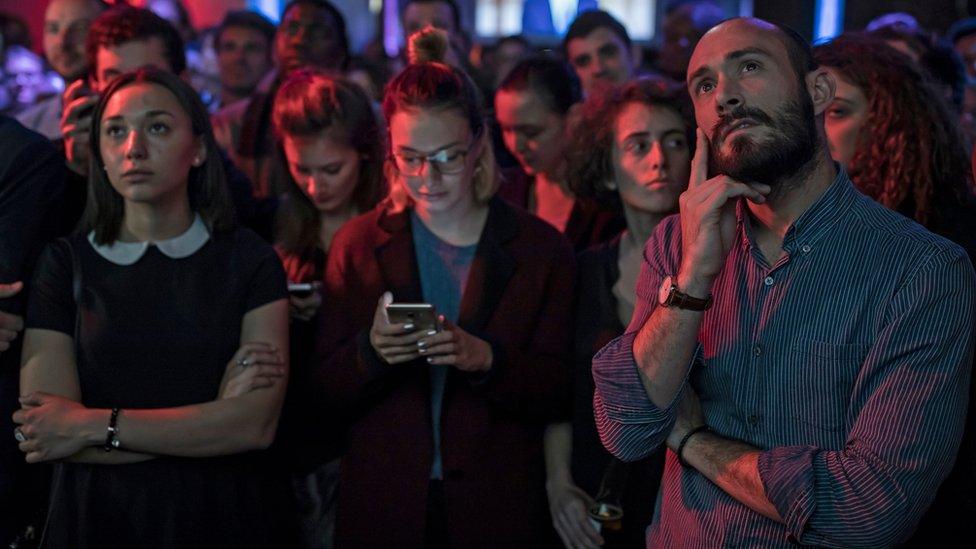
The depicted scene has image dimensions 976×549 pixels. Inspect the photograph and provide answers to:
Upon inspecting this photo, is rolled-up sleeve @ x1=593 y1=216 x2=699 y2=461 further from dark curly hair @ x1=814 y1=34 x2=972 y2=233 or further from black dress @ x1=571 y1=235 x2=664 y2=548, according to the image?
dark curly hair @ x1=814 y1=34 x2=972 y2=233

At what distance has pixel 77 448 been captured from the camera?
8.09 feet

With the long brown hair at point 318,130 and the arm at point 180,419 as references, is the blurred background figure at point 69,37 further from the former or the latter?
the arm at point 180,419

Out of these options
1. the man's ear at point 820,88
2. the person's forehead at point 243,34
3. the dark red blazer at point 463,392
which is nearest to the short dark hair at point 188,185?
the dark red blazer at point 463,392

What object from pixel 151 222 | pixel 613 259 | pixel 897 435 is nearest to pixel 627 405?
pixel 897 435

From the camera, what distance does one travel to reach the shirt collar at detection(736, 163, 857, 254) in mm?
1981

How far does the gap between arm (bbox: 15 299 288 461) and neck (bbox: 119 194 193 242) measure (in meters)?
0.34

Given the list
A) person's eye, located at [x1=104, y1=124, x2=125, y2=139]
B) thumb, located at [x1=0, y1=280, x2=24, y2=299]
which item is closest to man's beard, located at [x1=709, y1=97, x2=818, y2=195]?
person's eye, located at [x1=104, y1=124, x2=125, y2=139]

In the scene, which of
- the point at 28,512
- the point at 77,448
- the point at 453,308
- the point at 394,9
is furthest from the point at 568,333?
the point at 394,9

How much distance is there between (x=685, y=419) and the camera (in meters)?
2.13

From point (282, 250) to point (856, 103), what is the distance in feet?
6.01

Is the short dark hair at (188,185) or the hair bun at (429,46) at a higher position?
the hair bun at (429,46)

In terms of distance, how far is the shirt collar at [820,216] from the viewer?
198 cm

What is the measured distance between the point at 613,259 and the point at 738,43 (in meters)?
0.98

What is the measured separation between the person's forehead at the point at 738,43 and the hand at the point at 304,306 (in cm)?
144
